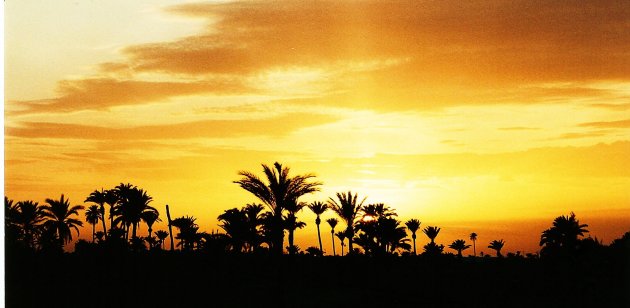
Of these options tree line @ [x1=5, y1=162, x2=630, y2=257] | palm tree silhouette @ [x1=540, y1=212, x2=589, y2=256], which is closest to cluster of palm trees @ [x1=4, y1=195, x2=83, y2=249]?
tree line @ [x1=5, y1=162, x2=630, y2=257]

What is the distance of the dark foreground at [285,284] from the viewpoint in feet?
81.7

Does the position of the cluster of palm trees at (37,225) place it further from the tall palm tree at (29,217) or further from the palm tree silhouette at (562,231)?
the palm tree silhouette at (562,231)

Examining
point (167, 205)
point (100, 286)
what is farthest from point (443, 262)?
point (167, 205)

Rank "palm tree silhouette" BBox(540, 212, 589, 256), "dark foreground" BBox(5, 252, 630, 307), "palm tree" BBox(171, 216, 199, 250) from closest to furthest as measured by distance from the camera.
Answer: "dark foreground" BBox(5, 252, 630, 307) < "palm tree silhouette" BBox(540, 212, 589, 256) < "palm tree" BBox(171, 216, 199, 250)

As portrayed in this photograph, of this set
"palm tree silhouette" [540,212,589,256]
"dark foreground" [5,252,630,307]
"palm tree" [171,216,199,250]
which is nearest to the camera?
"dark foreground" [5,252,630,307]

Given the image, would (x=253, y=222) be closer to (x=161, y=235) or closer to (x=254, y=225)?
(x=254, y=225)

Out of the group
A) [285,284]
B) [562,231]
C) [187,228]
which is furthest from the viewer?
[187,228]

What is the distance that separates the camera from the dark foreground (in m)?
24.9

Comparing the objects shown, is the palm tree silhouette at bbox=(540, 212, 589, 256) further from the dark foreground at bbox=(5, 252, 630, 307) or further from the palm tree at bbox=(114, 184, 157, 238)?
the palm tree at bbox=(114, 184, 157, 238)

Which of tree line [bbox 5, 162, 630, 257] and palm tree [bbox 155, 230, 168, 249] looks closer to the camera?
tree line [bbox 5, 162, 630, 257]

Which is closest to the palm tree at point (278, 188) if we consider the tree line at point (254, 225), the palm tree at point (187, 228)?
the tree line at point (254, 225)

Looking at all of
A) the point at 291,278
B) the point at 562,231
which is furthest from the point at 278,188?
the point at 562,231

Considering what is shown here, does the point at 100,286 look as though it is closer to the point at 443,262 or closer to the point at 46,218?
the point at 443,262

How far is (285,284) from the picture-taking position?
29.4m
